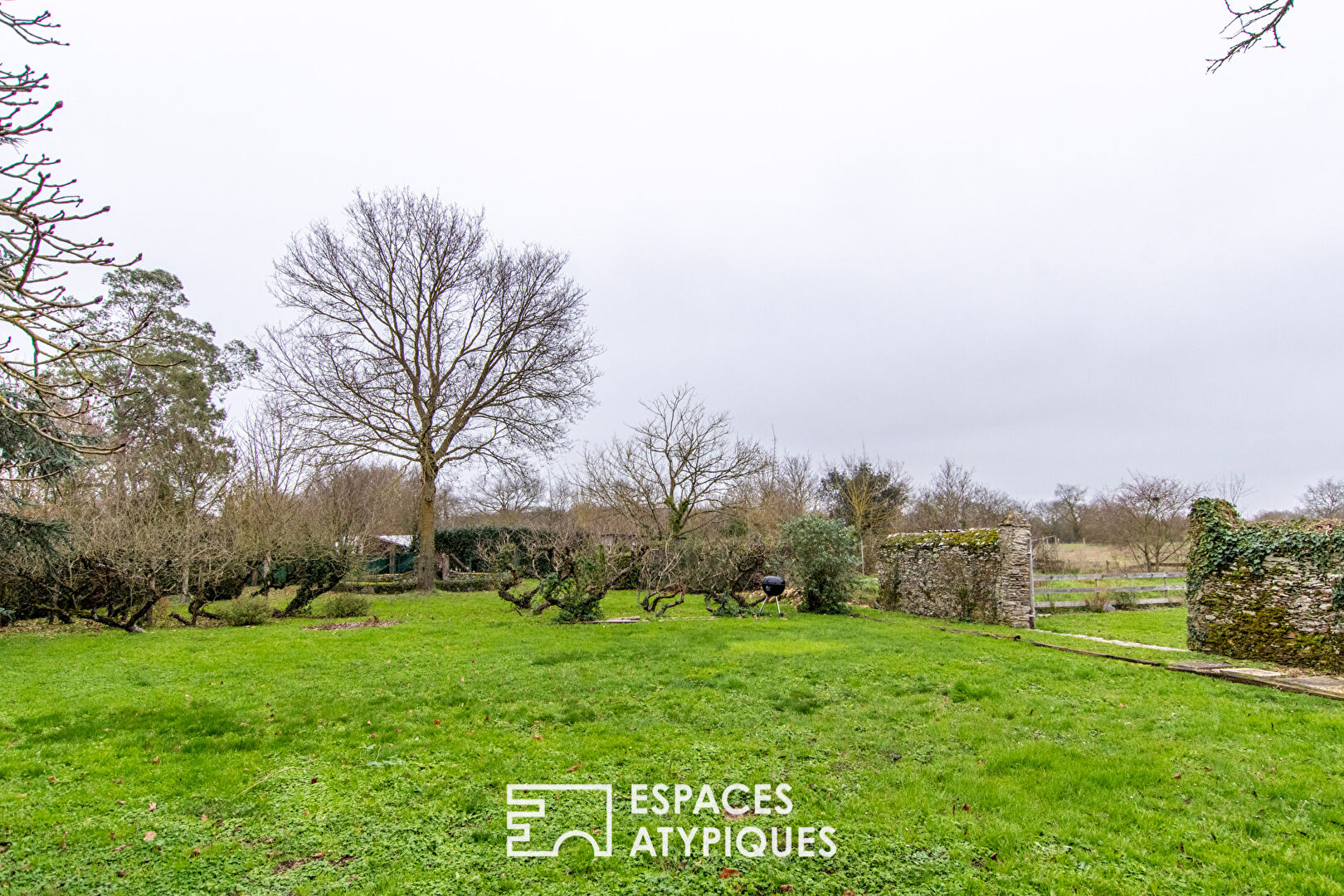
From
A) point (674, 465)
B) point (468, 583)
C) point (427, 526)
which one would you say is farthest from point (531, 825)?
point (468, 583)

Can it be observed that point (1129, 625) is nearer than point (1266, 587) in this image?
No

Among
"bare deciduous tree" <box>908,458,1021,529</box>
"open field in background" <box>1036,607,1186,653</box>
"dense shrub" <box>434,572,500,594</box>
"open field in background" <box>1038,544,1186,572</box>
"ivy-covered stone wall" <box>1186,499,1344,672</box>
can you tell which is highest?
"bare deciduous tree" <box>908,458,1021,529</box>

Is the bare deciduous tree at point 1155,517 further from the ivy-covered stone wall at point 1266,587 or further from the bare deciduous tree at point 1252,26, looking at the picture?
the bare deciduous tree at point 1252,26

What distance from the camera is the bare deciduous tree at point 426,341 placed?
1848 centimetres

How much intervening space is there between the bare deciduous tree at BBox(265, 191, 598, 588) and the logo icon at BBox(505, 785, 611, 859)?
16.6 m

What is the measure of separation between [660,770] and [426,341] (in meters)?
18.3

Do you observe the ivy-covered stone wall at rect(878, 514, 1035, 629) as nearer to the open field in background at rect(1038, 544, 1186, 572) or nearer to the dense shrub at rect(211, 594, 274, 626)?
the open field in background at rect(1038, 544, 1186, 572)

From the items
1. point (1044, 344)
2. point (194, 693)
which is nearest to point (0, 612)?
point (194, 693)

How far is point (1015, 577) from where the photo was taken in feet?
45.3

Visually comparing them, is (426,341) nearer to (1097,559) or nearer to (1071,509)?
(1097,559)

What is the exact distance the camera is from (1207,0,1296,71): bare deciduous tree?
2.38 metres

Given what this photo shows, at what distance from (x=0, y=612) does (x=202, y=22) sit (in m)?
12.9

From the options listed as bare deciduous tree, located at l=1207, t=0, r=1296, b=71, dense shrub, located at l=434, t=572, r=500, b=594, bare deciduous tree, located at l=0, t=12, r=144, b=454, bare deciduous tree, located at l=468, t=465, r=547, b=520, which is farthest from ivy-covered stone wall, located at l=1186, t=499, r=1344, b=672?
bare deciduous tree, located at l=468, t=465, r=547, b=520

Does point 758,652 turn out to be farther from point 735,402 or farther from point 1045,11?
point 735,402
